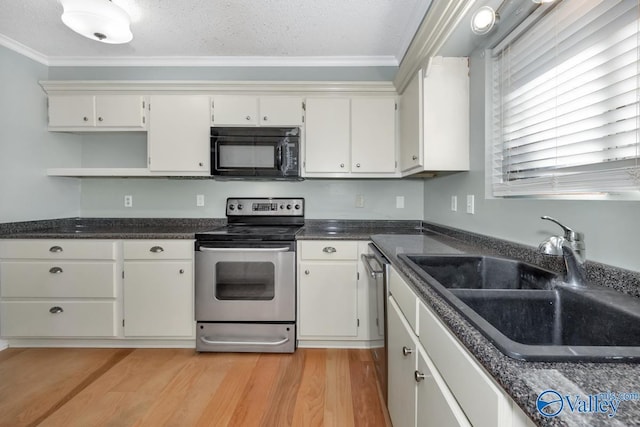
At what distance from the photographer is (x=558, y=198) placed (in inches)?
45.8

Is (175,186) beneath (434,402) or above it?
above

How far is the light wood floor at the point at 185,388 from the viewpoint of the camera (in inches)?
60.2

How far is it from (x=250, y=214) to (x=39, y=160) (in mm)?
1777

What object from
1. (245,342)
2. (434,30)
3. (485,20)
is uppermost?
(434,30)

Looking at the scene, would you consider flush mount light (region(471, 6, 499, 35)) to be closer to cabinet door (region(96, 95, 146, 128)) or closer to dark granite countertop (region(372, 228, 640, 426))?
dark granite countertop (region(372, 228, 640, 426))

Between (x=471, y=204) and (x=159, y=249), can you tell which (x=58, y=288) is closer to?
(x=159, y=249)

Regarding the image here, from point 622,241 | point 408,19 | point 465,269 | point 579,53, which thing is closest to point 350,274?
point 465,269

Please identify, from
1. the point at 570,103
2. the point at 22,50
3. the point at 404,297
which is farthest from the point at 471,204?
the point at 22,50

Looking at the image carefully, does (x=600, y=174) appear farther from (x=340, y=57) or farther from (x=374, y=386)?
(x=340, y=57)

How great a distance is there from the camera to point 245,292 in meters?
2.15

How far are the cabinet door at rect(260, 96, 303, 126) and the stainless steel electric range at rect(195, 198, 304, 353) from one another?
0.94 meters

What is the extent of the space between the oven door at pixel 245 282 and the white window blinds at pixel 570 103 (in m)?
1.47

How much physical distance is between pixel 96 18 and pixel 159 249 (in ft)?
4.82

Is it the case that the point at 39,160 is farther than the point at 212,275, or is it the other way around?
the point at 39,160
